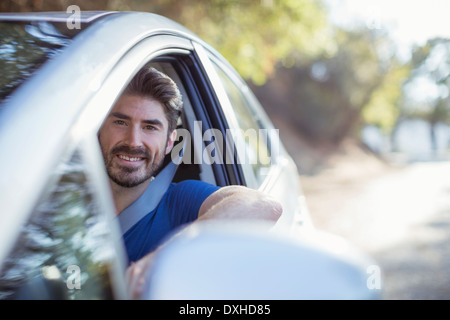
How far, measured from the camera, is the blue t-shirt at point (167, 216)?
1905 millimetres

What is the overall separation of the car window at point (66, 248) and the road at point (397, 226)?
488 centimetres

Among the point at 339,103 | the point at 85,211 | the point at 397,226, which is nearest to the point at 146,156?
the point at 85,211

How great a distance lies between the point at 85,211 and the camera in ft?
3.75

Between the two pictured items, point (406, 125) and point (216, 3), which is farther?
point (406, 125)

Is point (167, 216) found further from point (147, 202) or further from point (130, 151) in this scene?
point (130, 151)

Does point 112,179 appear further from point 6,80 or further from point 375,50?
point 375,50

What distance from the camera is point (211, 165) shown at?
255 cm

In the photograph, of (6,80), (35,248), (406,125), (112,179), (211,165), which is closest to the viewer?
(35,248)

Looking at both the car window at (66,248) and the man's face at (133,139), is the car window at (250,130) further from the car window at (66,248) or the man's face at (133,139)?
the car window at (66,248)

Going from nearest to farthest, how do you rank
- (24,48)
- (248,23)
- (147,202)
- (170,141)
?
(24,48)
(147,202)
(170,141)
(248,23)

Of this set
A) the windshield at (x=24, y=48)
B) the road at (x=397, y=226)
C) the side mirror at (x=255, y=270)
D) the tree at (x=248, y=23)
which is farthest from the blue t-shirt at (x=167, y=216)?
the tree at (x=248, y=23)

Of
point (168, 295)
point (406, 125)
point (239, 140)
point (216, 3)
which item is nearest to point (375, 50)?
point (216, 3)

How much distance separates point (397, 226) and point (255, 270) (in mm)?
9652

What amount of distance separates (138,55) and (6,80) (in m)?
0.38
